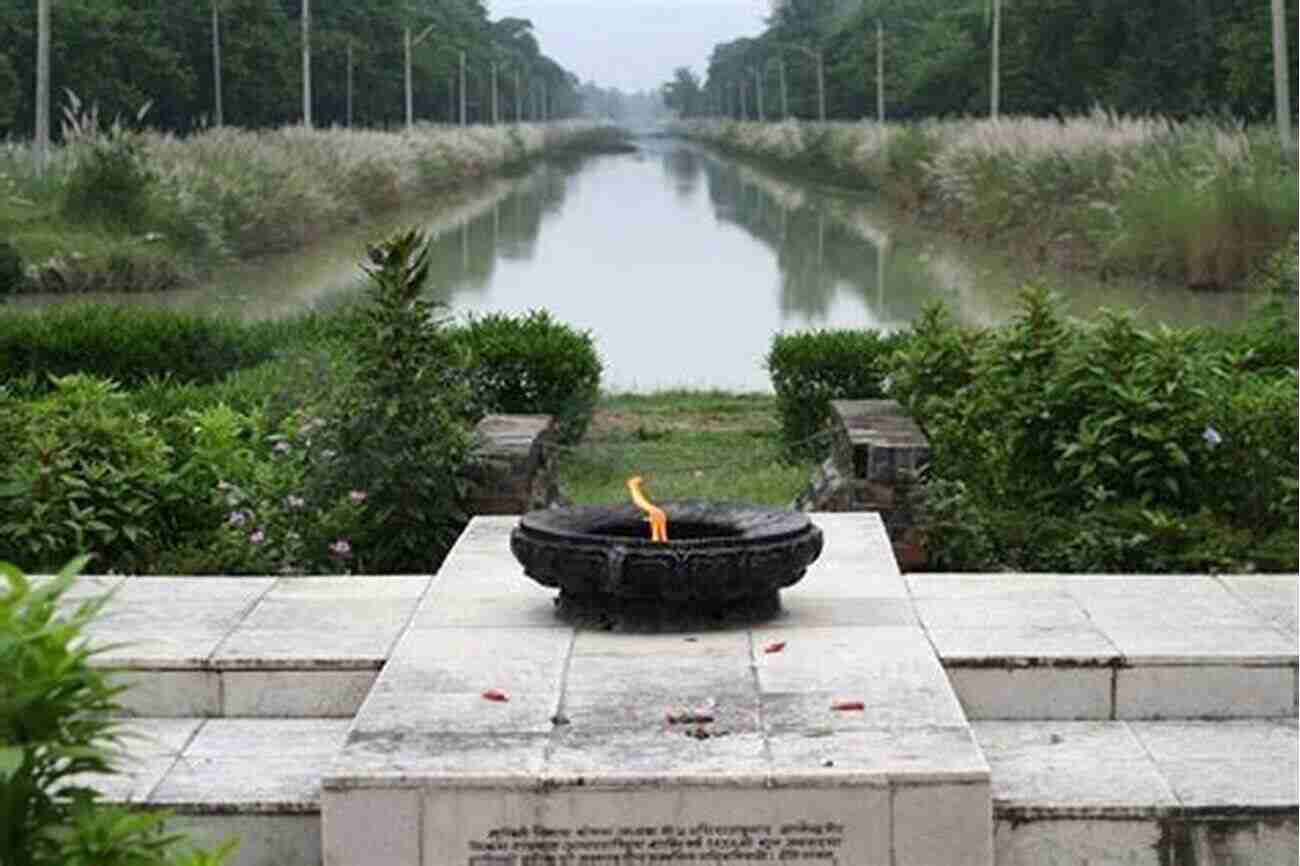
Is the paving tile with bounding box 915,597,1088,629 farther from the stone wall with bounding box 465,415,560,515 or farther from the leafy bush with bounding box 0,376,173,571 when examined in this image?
the leafy bush with bounding box 0,376,173,571

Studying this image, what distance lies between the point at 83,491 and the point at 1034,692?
9.78ft

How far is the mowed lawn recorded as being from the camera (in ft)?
31.2

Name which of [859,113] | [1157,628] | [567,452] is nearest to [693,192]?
[859,113]

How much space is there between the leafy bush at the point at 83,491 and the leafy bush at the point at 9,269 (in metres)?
13.7

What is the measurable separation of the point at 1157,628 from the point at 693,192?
4867 centimetres

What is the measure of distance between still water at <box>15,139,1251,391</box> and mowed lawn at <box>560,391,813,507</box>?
51.6 inches

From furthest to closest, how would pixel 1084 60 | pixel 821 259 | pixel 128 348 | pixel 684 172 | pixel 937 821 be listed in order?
pixel 684 172 → pixel 1084 60 → pixel 821 259 → pixel 128 348 → pixel 937 821

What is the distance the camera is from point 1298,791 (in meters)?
4.71

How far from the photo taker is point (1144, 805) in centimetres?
461

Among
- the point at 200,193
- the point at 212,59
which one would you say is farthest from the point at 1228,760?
the point at 212,59

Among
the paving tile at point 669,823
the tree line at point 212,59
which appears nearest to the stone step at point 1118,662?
the paving tile at point 669,823

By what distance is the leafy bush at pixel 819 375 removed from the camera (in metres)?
10.5

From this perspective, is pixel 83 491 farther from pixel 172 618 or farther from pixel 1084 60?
pixel 1084 60

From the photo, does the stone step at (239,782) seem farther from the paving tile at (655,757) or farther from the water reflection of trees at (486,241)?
the water reflection of trees at (486,241)
